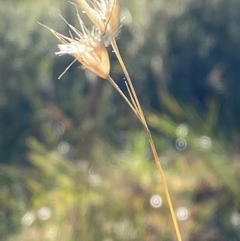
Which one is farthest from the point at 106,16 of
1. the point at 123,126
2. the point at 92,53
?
the point at 123,126

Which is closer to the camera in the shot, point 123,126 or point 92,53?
point 92,53

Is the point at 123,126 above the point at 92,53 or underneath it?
underneath

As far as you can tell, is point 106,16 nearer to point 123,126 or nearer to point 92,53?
point 92,53

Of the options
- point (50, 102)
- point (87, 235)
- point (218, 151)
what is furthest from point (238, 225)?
point (50, 102)

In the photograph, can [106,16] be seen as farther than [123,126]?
No

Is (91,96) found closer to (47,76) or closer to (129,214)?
(47,76)

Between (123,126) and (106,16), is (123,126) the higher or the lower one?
the lower one
